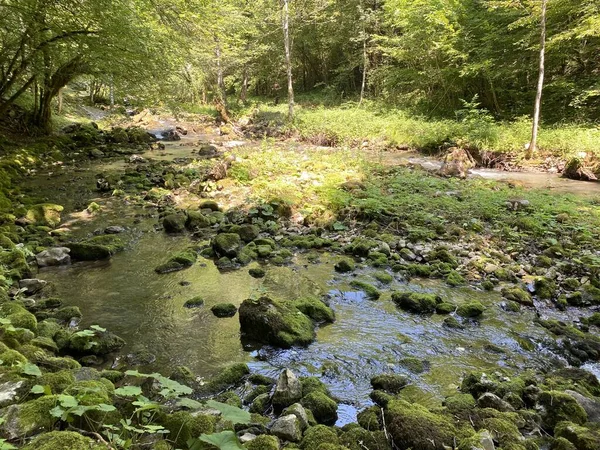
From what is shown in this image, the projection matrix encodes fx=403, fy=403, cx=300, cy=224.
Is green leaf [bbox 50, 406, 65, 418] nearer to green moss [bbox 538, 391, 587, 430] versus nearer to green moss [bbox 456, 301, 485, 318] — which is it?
green moss [bbox 538, 391, 587, 430]

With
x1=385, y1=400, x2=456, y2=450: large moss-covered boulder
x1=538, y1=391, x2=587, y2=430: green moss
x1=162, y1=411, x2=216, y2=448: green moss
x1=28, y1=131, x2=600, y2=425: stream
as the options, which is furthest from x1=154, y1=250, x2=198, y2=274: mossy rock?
x1=538, y1=391, x2=587, y2=430: green moss

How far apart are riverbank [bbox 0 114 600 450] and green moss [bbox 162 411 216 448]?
12 mm

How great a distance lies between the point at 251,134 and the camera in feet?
82.5

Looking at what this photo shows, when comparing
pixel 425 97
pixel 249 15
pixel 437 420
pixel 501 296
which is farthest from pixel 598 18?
pixel 249 15

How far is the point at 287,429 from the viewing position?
3002mm

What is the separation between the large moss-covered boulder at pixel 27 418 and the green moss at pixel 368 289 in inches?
181

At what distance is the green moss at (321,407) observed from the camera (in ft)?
11.6

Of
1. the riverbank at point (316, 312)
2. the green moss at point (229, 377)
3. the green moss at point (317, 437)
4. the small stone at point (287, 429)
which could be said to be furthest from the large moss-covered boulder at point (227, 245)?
the green moss at point (317, 437)

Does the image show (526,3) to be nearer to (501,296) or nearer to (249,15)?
(501,296)

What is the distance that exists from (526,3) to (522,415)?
17.6 meters

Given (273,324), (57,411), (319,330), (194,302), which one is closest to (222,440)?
(57,411)

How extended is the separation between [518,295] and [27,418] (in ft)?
20.0

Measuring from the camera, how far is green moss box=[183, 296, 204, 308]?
5836 millimetres

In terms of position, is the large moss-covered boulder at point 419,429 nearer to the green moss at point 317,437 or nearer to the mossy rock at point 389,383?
the green moss at point 317,437
